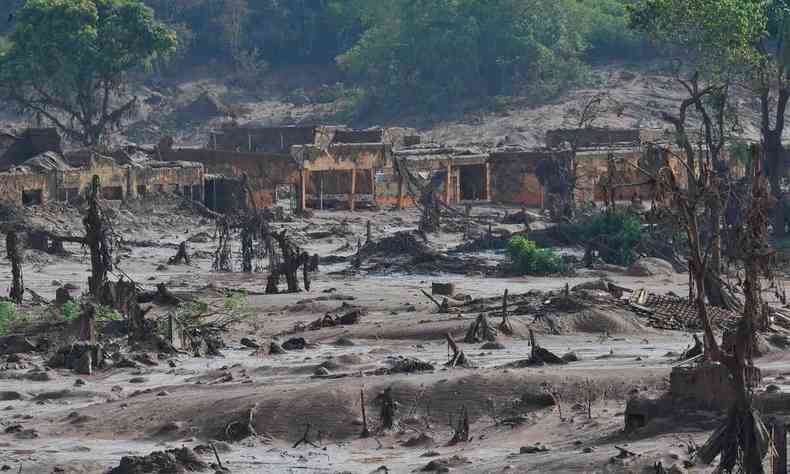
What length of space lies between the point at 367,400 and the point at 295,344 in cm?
473

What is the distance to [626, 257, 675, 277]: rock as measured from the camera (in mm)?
30344

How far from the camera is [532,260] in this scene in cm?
3127

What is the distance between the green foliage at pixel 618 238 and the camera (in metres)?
32.8

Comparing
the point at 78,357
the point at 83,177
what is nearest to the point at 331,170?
the point at 83,177

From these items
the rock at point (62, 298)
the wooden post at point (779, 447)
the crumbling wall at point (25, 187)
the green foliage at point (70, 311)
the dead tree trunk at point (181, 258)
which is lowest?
the dead tree trunk at point (181, 258)

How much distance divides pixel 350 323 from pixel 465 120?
138 feet

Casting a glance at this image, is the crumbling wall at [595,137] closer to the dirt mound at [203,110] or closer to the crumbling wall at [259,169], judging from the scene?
the crumbling wall at [259,169]

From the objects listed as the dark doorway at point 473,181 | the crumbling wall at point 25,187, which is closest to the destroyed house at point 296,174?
the dark doorway at point 473,181

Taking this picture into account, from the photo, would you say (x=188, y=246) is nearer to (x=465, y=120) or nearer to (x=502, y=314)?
(x=502, y=314)

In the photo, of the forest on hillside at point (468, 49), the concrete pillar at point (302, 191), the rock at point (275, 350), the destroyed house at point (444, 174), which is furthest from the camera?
the forest on hillside at point (468, 49)

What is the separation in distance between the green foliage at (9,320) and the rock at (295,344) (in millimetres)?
3142

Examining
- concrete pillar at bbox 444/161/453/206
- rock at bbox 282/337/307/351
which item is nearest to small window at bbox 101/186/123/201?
concrete pillar at bbox 444/161/453/206

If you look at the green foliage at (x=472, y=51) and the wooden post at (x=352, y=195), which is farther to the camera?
the green foliage at (x=472, y=51)

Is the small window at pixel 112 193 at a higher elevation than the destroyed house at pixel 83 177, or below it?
below
